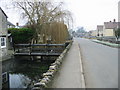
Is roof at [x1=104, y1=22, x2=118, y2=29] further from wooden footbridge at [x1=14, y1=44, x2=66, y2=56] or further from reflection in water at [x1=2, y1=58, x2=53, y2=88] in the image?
reflection in water at [x1=2, y1=58, x2=53, y2=88]

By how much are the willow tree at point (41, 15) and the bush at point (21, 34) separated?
1.27 meters

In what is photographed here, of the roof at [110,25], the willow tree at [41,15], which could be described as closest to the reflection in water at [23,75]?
the willow tree at [41,15]

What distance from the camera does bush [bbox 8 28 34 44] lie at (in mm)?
24928

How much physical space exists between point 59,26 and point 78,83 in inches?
708

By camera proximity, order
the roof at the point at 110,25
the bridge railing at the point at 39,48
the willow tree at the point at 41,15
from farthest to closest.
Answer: the roof at the point at 110,25 → the willow tree at the point at 41,15 → the bridge railing at the point at 39,48

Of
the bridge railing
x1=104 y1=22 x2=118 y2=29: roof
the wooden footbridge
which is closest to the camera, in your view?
the wooden footbridge

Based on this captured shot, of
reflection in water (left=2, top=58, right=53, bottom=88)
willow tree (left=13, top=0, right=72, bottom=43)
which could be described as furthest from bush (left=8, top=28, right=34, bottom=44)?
reflection in water (left=2, top=58, right=53, bottom=88)

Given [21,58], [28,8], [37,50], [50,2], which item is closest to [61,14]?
[50,2]

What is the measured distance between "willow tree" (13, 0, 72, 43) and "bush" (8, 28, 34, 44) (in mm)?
1275

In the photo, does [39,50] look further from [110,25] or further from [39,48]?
[110,25]

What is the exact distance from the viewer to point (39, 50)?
21.2m

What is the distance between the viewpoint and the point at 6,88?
9.42 meters

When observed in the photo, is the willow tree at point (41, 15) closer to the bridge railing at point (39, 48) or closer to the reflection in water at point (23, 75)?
the bridge railing at point (39, 48)

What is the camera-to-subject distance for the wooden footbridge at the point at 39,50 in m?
20.0
